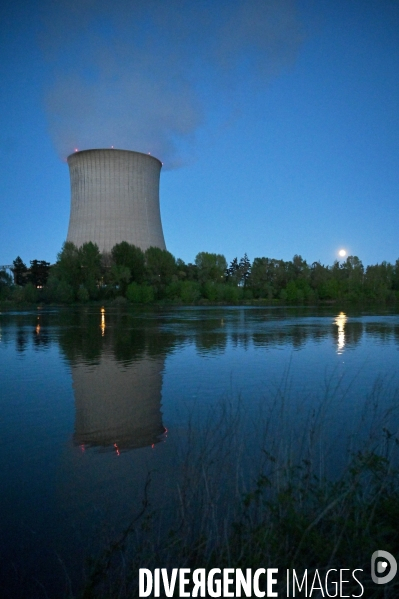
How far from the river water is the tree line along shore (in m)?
32.8

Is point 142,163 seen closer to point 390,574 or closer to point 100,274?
point 100,274

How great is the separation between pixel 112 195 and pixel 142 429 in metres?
30.5

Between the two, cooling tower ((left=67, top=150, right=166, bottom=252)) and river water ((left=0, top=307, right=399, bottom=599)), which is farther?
cooling tower ((left=67, top=150, right=166, bottom=252))

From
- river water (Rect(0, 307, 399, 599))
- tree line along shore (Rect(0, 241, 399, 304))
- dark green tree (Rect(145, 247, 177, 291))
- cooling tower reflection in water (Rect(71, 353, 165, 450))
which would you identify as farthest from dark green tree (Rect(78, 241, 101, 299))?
cooling tower reflection in water (Rect(71, 353, 165, 450))

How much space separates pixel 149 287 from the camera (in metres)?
49.5

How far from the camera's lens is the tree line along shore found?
45.5 meters

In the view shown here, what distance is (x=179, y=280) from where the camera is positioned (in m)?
53.7

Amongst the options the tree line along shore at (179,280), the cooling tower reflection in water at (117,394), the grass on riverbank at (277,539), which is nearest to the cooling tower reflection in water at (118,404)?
the cooling tower reflection in water at (117,394)

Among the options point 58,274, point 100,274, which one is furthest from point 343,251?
point 58,274

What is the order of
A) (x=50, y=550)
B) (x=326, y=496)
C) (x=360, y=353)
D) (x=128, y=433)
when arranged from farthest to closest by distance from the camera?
(x=360, y=353), (x=128, y=433), (x=50, y=550), (x=326, y=496)

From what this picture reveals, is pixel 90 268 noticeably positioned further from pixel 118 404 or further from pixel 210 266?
pixel 118 404

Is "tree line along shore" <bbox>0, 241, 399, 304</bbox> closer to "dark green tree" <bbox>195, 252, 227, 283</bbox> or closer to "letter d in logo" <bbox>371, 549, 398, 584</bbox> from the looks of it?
"dark green tree" <bbox>195, 252, 227, 283</bbox>

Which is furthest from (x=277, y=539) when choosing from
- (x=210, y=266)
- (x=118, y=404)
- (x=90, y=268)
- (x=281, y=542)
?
(x=210, y=266)

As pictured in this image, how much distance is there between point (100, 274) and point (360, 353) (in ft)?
129
